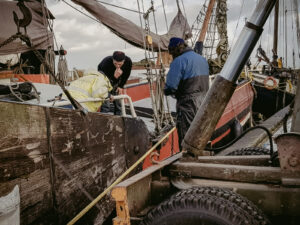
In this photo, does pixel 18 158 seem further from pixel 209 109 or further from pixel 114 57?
pixel 114 57

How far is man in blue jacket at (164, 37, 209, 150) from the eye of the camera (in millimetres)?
4074

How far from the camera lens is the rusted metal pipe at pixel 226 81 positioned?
1650mm

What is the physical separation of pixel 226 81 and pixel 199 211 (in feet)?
2.97

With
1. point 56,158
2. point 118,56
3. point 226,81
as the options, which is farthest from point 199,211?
point 118,56

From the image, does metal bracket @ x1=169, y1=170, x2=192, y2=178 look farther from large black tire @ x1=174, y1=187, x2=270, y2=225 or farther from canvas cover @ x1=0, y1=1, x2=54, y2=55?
canvas cover @ x1=0, y1=1, x2=54, y2=55

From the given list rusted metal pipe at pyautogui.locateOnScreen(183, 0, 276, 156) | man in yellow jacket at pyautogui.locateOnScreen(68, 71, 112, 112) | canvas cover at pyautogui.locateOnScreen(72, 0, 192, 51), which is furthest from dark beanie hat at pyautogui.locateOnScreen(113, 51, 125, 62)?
rusted metal pipe at pyautogui.locateOnScreen(183, 0, 276, 156)

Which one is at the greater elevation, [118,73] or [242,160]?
[118,73]

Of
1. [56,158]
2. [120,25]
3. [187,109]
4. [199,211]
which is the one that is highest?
[120,25]

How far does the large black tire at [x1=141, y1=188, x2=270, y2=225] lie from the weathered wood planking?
0.78 meters

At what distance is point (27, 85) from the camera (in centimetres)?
348

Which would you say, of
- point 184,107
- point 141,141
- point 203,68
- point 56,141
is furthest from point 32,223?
point 203,68

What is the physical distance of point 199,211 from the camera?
4.58ft

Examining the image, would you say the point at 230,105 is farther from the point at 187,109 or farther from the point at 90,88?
the point at 90,88

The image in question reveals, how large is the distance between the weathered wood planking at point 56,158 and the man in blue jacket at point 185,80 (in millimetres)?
1650
